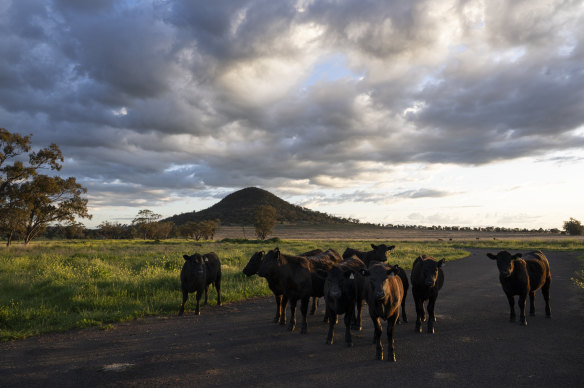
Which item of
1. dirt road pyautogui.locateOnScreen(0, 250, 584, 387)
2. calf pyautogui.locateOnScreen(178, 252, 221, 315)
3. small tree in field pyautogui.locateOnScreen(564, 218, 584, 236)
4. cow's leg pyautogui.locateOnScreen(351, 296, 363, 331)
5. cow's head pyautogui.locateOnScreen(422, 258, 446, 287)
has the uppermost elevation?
small tree in field pyautogui.locateOnScreen(564, 218, 584, 236)

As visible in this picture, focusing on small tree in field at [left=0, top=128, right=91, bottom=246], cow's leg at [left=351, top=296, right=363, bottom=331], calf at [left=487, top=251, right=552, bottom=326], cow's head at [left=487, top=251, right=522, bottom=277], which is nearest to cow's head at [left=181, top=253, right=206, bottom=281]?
cow's leg at [left=351, top=296, right=363, bottom=331]

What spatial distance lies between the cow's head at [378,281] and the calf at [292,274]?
229 cm

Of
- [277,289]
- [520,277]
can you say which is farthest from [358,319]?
[520,277]

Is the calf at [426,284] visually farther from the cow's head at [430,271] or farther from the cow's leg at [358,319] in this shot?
the cow's leg at [358,319]

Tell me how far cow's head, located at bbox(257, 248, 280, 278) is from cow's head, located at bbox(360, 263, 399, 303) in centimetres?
305

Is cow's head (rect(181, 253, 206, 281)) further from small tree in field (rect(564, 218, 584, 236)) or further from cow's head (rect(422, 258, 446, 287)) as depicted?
small tree in field (rect(564, 218, 584, 236))

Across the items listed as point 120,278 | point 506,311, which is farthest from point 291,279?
point 120,278

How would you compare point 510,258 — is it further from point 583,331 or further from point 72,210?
point 72,210

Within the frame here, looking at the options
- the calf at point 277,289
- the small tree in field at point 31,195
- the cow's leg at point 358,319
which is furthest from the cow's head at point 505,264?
the small tree in field at point 31,195

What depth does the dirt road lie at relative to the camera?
5.89m

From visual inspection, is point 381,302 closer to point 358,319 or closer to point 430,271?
point 358,319

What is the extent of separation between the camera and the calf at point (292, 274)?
30.0ft

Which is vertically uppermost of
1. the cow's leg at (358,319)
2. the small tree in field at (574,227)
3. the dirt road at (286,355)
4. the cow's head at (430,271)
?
the small tree in field at (574,227)

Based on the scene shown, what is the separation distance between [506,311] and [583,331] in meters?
2.39
